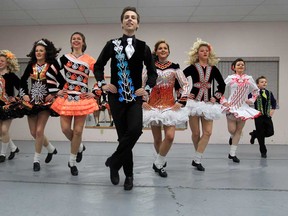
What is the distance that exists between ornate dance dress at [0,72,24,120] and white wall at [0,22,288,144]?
11.3ft

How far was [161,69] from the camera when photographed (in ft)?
12.1

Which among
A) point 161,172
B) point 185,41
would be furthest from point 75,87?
point 185,41

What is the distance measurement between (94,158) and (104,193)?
226cm

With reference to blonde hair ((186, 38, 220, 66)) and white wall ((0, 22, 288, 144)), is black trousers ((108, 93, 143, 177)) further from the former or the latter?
white wall ((0, 22, 288, 144))

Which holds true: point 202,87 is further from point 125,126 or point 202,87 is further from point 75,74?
point 75,74

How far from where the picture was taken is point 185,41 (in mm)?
7941

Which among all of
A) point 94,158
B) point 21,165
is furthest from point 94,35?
point 21,165

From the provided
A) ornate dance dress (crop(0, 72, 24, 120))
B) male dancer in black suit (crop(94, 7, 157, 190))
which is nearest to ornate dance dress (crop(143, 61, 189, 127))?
male dancer in black suit (crop(94, 7, 157, 190))

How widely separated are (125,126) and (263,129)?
132 inches

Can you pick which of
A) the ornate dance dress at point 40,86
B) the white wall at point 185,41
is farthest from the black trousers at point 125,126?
the white wall at point 185,41

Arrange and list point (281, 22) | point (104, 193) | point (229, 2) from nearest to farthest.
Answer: point (104, 193), point (229, 2), point (281, 22)

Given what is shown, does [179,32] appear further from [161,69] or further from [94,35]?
[161,69]

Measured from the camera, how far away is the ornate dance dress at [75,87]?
11.7 feet

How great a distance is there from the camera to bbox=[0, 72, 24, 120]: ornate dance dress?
4.39m
